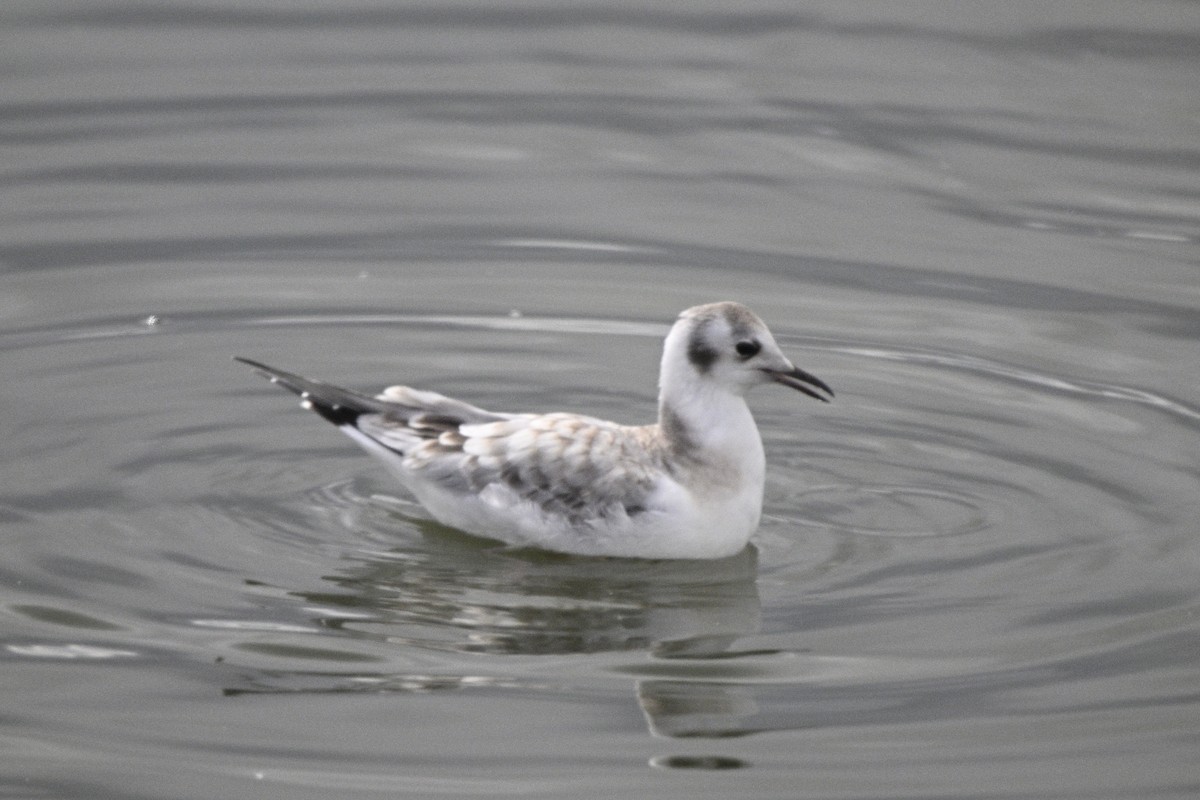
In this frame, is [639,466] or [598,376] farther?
[598,376]

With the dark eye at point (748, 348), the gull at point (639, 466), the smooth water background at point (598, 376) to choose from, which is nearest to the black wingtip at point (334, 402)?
the gull at point (639, 466)

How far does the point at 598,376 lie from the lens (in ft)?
40.2

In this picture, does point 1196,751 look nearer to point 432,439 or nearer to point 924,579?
point 924,579

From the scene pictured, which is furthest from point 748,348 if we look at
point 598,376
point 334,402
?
point 598,376

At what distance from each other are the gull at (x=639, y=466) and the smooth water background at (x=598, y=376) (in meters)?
0.16

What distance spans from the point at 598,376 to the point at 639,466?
2.19 metres

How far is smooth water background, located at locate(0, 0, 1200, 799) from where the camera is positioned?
27.6ft

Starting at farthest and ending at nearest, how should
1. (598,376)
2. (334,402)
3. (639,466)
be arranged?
(598,376), (334,402), (639,466)

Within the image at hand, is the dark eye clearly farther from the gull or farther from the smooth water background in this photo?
the smooth water background

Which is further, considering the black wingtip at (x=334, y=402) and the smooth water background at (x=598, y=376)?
the black wingtip at (x=334, y=402)

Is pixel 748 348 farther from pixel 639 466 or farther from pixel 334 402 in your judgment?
pixel 334 402

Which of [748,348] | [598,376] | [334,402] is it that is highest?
[748,348]

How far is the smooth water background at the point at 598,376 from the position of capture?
8.41 meters

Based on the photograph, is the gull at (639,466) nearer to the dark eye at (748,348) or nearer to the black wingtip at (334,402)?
the dark eye at (748,348)
